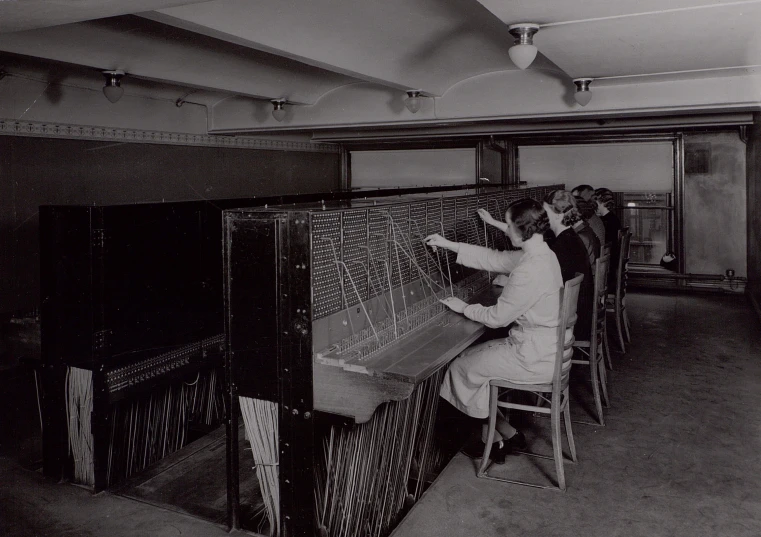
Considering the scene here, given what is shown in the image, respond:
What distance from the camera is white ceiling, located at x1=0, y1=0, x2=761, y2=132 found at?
3.18m

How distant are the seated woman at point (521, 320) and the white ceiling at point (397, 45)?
112cm

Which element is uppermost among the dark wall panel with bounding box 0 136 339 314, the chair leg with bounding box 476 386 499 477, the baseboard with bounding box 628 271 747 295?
the dark wall panel with bounding box 0 136 339 314

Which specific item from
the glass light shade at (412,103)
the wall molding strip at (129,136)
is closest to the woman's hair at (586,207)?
the glass light shade at (412,103)

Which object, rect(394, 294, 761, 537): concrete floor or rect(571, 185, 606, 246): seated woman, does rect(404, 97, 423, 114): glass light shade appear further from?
rect(394, 294, 761, 537): concrete floor

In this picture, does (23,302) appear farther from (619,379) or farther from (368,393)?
(619,379)

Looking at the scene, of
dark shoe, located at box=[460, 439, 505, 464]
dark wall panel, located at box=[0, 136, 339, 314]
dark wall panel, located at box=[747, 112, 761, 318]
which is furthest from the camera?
dark wall panel, located at box=[747, 112, 761, 318]

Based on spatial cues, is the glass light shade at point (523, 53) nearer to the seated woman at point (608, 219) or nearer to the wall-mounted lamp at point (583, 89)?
the wall-mounted lamp at point (583, 89)

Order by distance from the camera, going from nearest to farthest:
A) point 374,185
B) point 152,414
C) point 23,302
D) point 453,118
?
point 152,414, point 23,302, point 453,118, point 374,185

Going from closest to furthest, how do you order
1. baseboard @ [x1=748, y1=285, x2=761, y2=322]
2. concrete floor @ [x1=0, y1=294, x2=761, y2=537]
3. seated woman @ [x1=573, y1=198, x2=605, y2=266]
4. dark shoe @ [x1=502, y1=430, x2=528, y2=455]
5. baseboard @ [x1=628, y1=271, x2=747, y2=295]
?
1. concrete floor @ [x1=0, y1=294, x2=761, y2=537]
2. dark shoe @ [x1=502, y1=430, x2=528, y2=455]
3. seated woman @ [x1=573, y1=198, x2=605, y2=266]
4. baseboard @ [x1=748, y1=285, x2=761, y2=322]
5. baseboard @ [x1=628, y1=271, x2=747, y2=295]

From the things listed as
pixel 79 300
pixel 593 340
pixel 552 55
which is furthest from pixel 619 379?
pixel 79 300

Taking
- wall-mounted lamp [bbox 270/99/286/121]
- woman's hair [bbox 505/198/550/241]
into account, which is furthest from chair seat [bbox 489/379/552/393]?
wall-mounted lamp [bbox 270/99/286/121]

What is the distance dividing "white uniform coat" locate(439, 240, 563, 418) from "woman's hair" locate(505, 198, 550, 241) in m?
0.07

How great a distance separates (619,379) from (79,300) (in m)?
3.96

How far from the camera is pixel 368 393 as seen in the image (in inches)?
104
